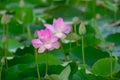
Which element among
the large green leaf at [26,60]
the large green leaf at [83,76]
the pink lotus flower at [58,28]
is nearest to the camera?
the large green leaf at [83,76]

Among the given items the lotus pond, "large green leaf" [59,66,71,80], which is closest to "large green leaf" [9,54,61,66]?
the lotus pond

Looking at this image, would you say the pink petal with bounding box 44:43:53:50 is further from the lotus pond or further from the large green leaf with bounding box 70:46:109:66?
the large green leaf with bounding box 70:46:109:66

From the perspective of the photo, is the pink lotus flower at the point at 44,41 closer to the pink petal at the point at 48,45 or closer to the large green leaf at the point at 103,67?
the pink petal at the point at 48,45

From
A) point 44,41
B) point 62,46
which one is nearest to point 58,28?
point 44,41

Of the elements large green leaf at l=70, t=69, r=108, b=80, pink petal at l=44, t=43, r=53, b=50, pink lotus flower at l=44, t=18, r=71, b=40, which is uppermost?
pink lotus flower at l=44, t=18, r=71, b=40

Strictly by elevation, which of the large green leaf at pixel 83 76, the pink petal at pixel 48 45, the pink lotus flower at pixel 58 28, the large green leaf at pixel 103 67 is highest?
the pink lotus flower at pixel 58 28

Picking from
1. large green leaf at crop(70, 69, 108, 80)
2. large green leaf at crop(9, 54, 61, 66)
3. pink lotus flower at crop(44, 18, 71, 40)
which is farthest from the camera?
large green leaf at crop(9, 54, 61, 66)

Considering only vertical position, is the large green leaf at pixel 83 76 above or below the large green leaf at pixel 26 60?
above

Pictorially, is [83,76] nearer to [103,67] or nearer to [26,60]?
[103,67]

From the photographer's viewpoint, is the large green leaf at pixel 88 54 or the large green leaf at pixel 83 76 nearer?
the large green leaf at pixel 83 76

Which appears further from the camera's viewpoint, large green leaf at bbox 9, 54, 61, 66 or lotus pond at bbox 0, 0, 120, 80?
large green leaf at bbox 9, 54, 61, 66

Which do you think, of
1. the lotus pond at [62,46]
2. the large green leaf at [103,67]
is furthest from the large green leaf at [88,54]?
the large green leaf at [103,67]
